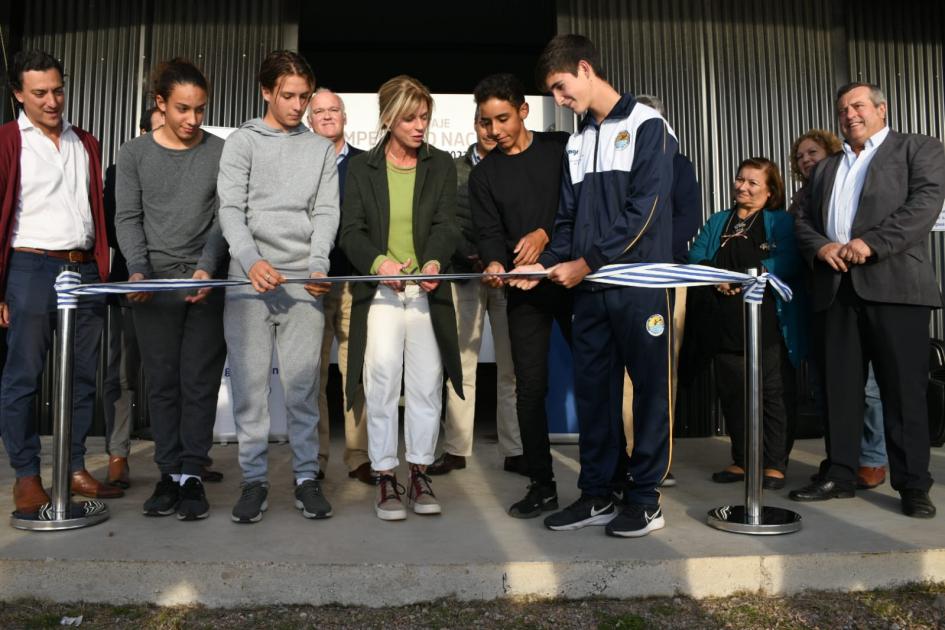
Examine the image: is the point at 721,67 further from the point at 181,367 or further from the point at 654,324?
the point at 181,367

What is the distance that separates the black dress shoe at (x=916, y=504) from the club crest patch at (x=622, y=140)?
72.9 inches

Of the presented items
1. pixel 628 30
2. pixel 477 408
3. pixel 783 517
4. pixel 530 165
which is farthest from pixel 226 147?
pixel 477 408

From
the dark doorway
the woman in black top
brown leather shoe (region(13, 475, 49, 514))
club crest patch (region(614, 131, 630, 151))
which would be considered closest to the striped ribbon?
club crest patch (region(614, 131, 630, 151))

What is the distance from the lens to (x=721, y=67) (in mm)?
5988

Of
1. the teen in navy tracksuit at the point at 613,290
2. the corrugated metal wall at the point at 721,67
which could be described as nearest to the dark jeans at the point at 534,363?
the teen in navy tracksuit at the point at 613,290

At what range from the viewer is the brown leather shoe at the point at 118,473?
413cm

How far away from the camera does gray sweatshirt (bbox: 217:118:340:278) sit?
137 inches

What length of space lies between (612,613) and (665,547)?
0.39m

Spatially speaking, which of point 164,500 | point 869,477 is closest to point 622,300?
point 869,477

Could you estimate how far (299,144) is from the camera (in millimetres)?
3592

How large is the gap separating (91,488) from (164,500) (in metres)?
0.61

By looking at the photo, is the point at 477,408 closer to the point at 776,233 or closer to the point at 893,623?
the point at 776,233

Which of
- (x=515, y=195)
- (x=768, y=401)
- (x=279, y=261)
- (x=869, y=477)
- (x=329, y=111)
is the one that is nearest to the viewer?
(x=279, y=261)

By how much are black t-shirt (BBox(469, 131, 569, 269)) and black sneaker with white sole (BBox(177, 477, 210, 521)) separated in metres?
1.53
